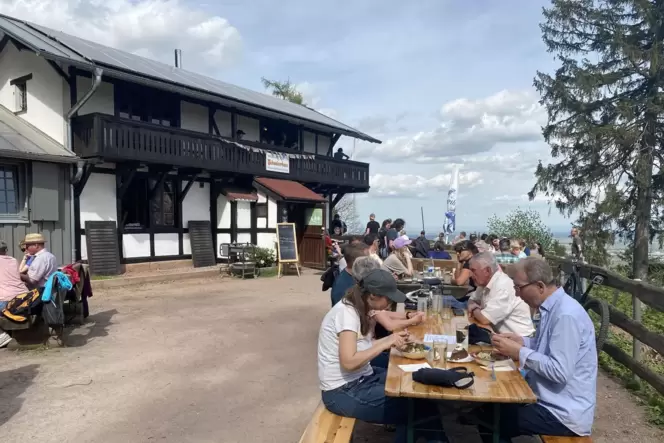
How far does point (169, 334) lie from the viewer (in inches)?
274

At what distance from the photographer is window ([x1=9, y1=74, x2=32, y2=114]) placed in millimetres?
12836

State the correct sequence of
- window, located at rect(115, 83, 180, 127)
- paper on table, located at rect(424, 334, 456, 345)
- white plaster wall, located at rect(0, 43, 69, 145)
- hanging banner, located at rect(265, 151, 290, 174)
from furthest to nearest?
hanging banner, located at rect(265, 151, 290, 174) < window, located at rect(115, 83, 180, 127) < white plaster wall, located at rect(0, 43, 69, 145) < paper on table, located at rect(424, 334, 456, 345)

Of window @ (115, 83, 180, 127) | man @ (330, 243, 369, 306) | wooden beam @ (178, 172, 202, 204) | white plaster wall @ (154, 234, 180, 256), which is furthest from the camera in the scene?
wooden beam @ (178, 172, 202, 204)

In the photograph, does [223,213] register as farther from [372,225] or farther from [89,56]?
[89,56]

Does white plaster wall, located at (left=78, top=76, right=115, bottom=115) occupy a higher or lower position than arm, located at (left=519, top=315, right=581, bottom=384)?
higher

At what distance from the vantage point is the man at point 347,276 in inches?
184

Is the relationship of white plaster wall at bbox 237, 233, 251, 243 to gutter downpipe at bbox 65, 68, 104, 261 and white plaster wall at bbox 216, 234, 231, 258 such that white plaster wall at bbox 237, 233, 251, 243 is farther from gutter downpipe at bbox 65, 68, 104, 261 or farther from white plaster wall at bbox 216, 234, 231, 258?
gutter downpipe at bbox 65, 68, 104, 261

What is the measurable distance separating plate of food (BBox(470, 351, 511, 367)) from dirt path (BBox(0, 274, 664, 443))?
0.91 metres

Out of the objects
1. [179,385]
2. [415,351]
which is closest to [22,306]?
[179,385]

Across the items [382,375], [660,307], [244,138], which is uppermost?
[244,138]

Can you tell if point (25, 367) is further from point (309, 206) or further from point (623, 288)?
point (309, 206)

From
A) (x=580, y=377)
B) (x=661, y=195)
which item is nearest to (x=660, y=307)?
(x=580, y=377)

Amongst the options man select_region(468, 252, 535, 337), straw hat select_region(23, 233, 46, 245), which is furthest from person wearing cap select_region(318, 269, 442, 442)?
straw hat select_region(23, 233, 46, 245)

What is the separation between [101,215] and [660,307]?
1195cm
